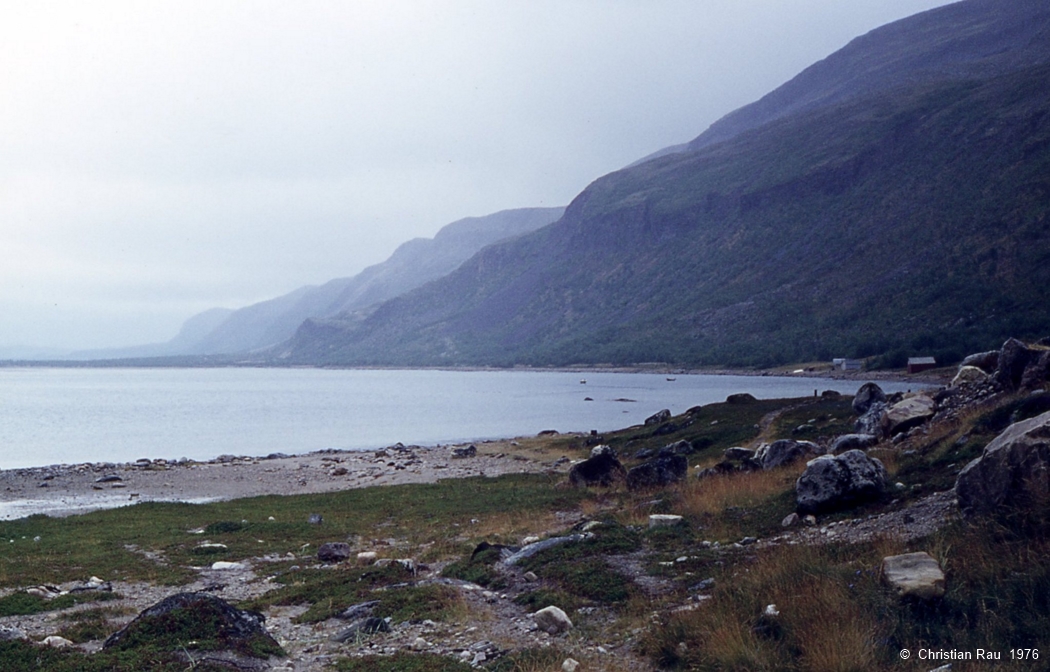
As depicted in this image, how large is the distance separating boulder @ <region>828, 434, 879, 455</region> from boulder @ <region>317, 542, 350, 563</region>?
42.2 ft

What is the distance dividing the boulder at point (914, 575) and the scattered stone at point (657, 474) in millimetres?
15763

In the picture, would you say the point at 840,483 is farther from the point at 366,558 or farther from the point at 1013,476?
the point at 366,558

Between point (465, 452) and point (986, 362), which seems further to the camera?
point (465, 452)

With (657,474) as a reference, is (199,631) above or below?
above

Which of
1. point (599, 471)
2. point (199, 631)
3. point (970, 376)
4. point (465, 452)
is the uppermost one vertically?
point (970, 376)

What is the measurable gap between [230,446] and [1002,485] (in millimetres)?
65634

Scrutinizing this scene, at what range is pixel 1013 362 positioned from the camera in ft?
61.8

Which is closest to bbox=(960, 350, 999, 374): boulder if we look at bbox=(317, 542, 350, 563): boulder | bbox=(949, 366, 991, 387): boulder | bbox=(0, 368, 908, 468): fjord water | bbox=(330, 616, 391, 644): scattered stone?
bbox=(949, 366, 991, 387): boulder

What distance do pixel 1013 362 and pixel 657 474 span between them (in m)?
10.7

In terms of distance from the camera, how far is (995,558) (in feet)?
29.0

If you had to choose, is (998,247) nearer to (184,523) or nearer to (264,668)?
(184,523)

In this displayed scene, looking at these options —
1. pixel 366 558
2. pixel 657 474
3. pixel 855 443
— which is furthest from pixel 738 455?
pixel 366 558

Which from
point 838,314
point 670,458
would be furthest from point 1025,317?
point 670,458

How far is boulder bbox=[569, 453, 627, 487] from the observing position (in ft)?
92.5
